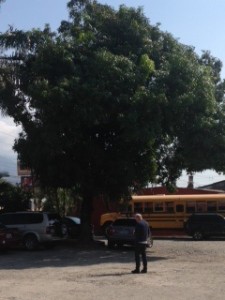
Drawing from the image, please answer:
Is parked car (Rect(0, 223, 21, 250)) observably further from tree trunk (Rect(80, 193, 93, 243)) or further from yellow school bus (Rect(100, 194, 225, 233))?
yellow school bus (Rect(100, 194, 225, 233))

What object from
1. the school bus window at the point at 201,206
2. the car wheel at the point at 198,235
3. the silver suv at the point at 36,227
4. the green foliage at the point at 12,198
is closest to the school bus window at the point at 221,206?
the school bus window at the point at 201,206

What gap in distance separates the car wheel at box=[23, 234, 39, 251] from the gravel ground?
710 millimetres

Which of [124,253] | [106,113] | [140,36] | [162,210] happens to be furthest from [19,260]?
[162,210]

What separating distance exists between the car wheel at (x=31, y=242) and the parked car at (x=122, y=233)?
349 cm

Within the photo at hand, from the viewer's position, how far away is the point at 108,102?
934 inches

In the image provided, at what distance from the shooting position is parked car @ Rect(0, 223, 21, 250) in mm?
25758

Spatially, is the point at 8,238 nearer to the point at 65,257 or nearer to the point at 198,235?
the point at 65,257

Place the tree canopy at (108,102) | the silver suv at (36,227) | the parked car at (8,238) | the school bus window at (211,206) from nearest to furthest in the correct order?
the tree canopy at (108,102) < the parked car at (8,238) < the silver suv at (36,227) < the school bus window at (211,206)

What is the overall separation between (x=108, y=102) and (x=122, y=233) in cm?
715

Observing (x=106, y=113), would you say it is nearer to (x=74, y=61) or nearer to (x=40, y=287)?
(x=74, y=61)

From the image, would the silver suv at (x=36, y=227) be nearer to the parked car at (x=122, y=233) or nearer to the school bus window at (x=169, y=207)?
the parked car at (x=122, y=233)

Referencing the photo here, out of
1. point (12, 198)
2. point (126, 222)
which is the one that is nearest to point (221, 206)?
point (126, 222)

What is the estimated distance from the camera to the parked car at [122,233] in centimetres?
2761

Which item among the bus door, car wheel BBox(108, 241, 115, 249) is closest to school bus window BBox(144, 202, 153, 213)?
the bus door
